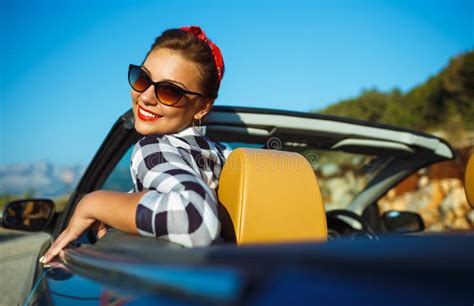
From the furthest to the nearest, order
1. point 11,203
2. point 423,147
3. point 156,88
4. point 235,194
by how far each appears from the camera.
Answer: point 423,147
point 11,203
point 156,88
point 235,194

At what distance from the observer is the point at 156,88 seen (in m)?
2.20

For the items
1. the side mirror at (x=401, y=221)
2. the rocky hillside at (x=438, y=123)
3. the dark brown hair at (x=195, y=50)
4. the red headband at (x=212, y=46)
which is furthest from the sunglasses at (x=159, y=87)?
the rocky hillside at (x=438, y=123)

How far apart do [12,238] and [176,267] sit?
11844mm

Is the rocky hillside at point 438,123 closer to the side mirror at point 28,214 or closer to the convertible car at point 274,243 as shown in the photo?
the convertible car at point 274,243

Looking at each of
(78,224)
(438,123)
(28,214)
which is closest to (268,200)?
(78,224)

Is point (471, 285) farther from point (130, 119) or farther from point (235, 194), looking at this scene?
point (130, 119)

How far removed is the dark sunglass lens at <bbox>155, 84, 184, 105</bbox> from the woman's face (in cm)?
3

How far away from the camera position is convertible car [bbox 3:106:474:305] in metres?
0.73

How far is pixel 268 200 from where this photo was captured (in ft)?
5.80

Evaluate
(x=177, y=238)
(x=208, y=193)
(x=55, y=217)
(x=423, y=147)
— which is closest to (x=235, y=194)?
(x=208, y=193)

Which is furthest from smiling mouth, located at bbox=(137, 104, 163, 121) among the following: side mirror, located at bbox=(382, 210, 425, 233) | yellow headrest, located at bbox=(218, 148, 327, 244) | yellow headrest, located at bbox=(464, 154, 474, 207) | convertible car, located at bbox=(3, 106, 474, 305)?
side mirror, located at bbox=(382, 210, 425, 233)

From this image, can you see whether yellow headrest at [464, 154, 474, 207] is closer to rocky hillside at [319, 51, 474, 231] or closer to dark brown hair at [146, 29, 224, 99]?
dark brown hair at [146, 29, 224, 99]

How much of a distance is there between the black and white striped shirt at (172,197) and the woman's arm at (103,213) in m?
0.05

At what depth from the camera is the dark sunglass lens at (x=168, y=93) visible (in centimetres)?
219
